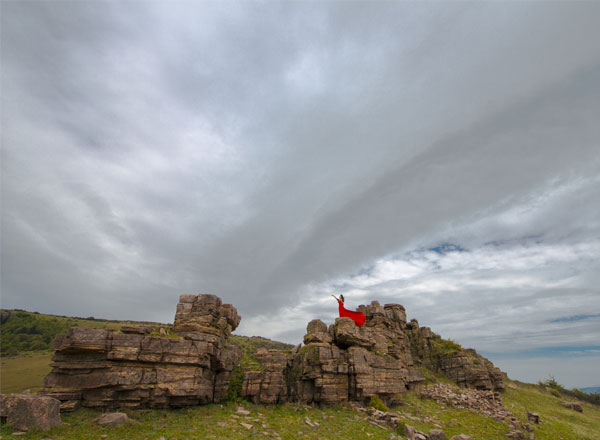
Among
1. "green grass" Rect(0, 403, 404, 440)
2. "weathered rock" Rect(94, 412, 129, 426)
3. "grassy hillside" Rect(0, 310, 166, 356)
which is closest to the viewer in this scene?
"green grass" Rect(0, 403, 404, 440)

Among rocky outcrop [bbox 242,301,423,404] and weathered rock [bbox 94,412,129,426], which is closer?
weathered rock [bbox 94,412,129,426]

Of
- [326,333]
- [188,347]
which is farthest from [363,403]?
[188,347]

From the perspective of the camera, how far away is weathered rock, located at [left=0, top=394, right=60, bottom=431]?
1517cm

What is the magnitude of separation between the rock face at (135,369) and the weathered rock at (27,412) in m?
3.22

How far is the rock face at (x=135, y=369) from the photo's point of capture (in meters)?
19.5

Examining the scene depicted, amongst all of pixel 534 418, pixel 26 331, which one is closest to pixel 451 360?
pixel 534 418

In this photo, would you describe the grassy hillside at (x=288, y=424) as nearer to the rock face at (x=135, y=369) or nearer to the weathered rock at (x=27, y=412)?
the weathered rock at (x=27, y=412)

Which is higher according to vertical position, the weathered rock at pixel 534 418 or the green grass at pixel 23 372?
the weathered rock at pixel 534 418

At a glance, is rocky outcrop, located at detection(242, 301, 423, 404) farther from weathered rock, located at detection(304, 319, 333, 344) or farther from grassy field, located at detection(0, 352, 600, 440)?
grassy field, located at detection(0, 352, 600, 440)

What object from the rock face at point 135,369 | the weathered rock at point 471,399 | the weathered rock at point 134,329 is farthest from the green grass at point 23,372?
the weathered rock at point 471,399

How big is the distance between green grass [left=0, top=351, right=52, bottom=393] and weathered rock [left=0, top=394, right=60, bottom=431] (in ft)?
136

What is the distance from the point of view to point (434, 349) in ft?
172

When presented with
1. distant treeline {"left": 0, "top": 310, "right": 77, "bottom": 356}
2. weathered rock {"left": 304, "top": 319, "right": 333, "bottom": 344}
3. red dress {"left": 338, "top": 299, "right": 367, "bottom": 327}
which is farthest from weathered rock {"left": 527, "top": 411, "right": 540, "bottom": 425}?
distant treeline {"left": 0, "top": 310, "right": 77, "bottom": 356}

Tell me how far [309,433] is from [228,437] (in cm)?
675
